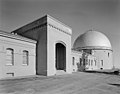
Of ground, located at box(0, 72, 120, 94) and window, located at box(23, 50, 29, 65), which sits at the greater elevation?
window, located at box(23, 50, 29, 65)

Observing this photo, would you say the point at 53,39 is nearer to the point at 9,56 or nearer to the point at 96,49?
the point at 9,56

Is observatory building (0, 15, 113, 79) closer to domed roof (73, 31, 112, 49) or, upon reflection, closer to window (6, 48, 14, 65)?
window (6, 48, 14, 65)

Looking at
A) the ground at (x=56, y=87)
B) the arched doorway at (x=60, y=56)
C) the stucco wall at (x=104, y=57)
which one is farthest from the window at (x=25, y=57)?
the stucco wall at (x=104, y=57)

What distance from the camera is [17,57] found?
49.9ft

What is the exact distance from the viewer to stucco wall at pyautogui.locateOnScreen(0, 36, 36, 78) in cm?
1359

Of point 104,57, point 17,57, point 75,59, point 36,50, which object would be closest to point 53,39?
point 36,50

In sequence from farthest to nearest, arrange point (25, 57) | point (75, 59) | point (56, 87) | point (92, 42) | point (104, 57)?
point (92, 42) → point (104, 57) → point (75, 59) → point (25, 57) → point (56, 87)

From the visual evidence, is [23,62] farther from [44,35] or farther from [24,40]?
[44,35]

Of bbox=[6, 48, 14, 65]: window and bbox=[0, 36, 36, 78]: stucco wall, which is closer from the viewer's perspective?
bbox=[0, 36, 36, 78]: stucco wall

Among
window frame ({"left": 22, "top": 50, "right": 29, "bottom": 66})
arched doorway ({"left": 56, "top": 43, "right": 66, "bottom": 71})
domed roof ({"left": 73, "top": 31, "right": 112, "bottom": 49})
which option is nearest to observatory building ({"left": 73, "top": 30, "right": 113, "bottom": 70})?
domed roof ({"left": 73, "top": 31, "right": 112, "bottom": 49})

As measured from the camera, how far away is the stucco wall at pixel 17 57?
13586mm

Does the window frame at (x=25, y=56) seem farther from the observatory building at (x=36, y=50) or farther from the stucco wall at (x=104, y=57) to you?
the stucco wall at (x=104, y=57)

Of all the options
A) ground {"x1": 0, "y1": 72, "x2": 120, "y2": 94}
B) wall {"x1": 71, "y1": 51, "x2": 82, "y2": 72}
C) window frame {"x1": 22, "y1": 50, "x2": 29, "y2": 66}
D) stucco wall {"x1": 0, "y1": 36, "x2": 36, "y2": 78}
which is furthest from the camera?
wall {"x1": 71, "y1": 51, "x2": 82, "y2": 72}

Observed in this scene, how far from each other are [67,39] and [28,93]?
15878 mm
